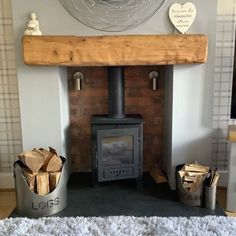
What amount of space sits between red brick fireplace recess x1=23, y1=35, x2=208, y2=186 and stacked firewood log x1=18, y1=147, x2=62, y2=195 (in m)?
0.51

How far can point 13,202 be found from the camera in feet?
8.23

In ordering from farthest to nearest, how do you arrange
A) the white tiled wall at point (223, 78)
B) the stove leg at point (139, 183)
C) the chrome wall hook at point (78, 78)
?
the chrome wall hook at point (78, 78) → the stove leg at point (139, 183) → the white tiled wall at point (223, 78)

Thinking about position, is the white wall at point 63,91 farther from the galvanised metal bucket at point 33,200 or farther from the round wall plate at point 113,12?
the galvanised metal bucket at point 33,200

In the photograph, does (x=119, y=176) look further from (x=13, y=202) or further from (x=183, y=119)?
(x=13, y=202)

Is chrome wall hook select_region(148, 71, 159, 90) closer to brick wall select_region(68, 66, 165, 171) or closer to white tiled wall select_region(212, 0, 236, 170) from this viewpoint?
brick wall select_region(68, 66, 165, 171)

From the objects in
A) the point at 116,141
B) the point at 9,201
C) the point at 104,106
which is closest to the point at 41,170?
the point at 9,201

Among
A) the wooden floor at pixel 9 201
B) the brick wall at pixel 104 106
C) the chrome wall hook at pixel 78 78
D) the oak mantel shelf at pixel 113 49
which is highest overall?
the oak mantel shelf at pixel 113 49

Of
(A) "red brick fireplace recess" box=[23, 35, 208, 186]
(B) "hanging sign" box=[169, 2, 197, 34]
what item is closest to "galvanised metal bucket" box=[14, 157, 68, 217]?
(A) "red brick fireplace recess" box=[23, 35, 208, 186]

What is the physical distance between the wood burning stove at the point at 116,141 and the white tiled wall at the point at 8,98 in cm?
A: 71

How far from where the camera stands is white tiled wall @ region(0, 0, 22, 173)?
2.52 metres

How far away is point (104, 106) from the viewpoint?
287 centimetres

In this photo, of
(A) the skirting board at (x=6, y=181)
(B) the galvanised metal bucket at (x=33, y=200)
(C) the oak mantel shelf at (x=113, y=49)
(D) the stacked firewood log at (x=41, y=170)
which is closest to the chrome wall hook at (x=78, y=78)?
(C) the oak mantel shelf at (x=113, y=49)

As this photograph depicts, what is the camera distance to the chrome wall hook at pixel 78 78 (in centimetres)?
273

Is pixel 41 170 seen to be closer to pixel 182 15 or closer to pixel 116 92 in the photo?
pixel 116 92
